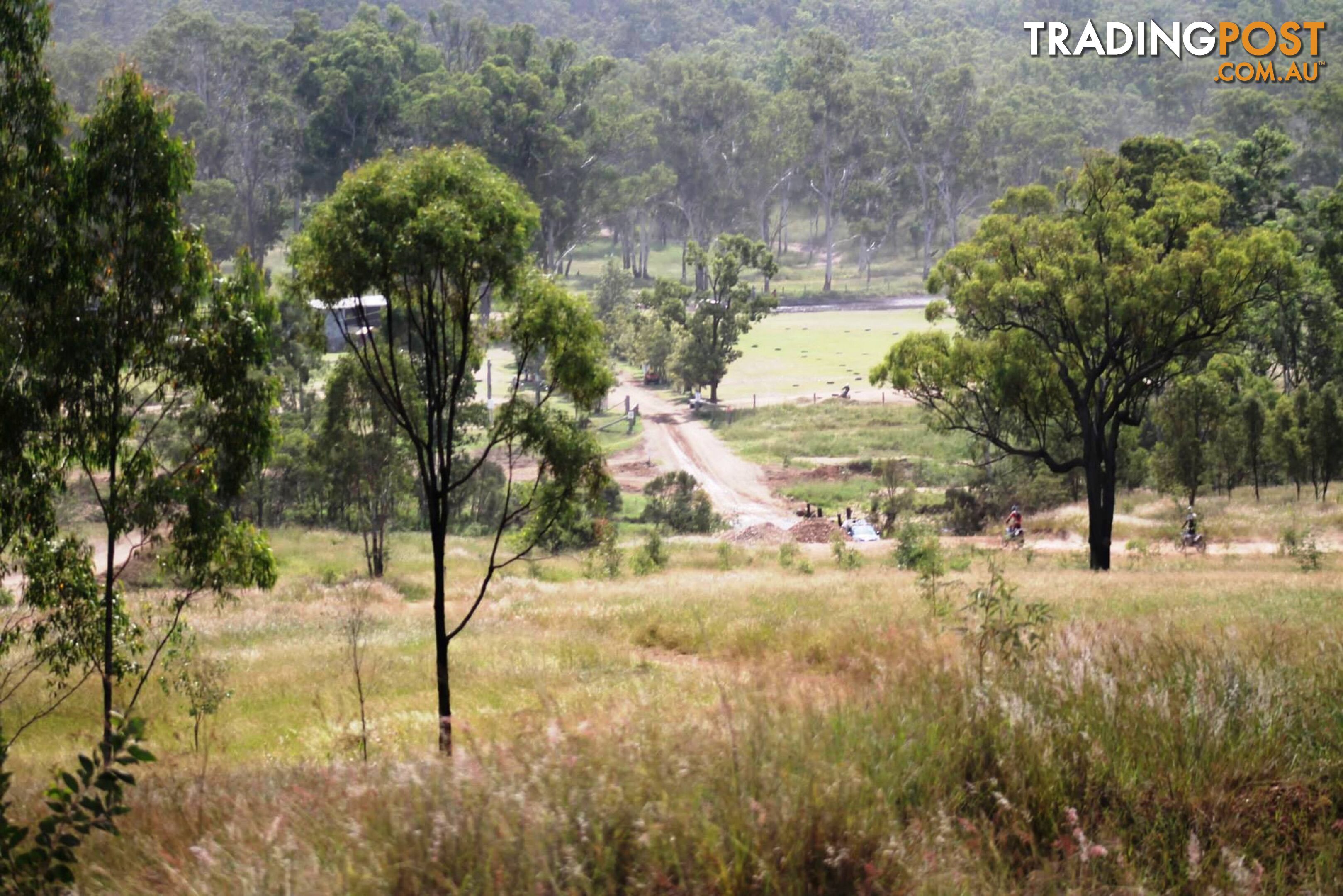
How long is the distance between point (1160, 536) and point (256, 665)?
26056mm

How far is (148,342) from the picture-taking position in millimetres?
9992

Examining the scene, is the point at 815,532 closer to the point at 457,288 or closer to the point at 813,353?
the point at 457,288

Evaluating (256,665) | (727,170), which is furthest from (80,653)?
(727,170)

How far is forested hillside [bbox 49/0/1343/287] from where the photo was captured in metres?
85.8

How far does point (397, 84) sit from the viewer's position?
86.9 m

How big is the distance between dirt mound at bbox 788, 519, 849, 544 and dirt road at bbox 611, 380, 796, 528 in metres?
1.96

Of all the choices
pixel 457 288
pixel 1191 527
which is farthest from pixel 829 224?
pixel 457 288

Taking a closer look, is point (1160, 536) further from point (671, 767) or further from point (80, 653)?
point (671, 767)

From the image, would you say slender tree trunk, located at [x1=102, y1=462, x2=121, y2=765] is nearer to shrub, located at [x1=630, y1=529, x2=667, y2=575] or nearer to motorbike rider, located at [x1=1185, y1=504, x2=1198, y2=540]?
shrub, located at [x1=630, y1=529, x2=667, y2=575]

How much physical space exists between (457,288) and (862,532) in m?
32.3

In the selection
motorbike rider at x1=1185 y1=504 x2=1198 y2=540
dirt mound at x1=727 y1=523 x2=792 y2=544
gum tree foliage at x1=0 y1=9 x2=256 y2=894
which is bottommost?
dirt mound at x1=727 y1=523 x2=792 y2=544

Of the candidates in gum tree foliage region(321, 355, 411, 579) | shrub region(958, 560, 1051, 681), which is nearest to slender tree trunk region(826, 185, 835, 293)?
gum tree foliage region(321, 355, 411, 579)

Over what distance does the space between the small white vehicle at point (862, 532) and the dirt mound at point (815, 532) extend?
1.05ft

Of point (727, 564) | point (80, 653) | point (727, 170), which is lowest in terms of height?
point (727, 564)
